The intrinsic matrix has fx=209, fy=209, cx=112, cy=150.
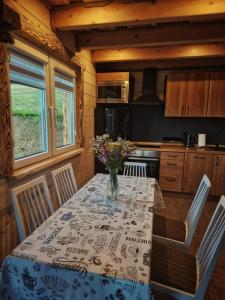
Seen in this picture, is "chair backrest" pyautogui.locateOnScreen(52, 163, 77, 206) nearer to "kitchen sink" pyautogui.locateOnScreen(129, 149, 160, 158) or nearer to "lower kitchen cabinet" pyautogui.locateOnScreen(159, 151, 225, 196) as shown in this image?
"kitchen sink" pyautogui.locateOnScreen(129, 149, 160, 158)

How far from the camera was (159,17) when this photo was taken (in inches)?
79.3

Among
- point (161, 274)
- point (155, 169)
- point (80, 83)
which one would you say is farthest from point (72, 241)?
point (155, 169)

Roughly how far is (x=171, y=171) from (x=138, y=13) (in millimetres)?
2568

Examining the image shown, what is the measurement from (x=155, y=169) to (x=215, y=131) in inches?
56.2

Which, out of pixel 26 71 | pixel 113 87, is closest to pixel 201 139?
pixel 113 87

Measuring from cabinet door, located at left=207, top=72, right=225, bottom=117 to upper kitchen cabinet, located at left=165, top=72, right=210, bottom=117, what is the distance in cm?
A: 8

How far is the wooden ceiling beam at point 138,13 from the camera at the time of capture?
6.36ft

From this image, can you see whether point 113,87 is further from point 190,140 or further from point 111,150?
point 111,150

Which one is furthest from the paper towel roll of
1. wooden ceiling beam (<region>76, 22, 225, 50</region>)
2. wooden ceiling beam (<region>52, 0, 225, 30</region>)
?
wooden ceiling beam (<region>52, 0, 225, 30</region>)

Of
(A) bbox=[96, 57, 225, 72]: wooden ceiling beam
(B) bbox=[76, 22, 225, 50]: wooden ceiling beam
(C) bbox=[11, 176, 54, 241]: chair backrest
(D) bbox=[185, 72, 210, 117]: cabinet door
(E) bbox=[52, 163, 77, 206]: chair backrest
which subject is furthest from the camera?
(A) bbox=[96, 57, 225, 72]: wooden ceiling beam

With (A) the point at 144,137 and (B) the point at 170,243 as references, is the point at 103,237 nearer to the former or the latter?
(B) the point at 170,243

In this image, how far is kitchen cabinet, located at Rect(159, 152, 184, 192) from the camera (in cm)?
371

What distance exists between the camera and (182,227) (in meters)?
1.90

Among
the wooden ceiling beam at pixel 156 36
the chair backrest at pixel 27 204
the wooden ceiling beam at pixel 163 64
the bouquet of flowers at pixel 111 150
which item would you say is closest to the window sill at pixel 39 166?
the chair backrest at pixel 27 204
